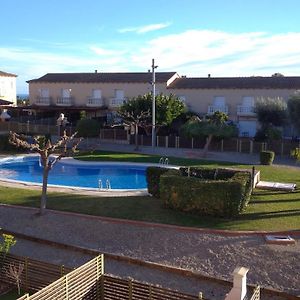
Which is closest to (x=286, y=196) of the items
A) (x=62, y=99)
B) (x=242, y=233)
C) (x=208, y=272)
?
(x=242, y=233)

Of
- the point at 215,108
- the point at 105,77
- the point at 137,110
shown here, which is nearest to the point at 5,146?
the point at 137,110

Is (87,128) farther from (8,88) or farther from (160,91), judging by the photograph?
(8,88)

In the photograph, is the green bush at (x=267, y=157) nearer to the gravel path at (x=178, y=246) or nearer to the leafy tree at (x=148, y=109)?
the leafy tree at (x=148, y=109)

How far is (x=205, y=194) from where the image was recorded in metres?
15.4

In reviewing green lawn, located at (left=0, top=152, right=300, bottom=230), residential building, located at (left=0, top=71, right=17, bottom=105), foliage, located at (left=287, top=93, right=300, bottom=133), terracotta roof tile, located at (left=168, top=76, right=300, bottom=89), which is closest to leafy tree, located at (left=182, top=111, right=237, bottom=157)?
foliage, located at (left=287, top=93, right=300, bottom=133)

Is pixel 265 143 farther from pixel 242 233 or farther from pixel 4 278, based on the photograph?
pixel 4 278

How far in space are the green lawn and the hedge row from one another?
0.93 ft

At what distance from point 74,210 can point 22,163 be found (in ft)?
53.2

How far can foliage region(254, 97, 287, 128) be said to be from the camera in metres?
36.2

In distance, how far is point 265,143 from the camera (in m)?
34.1

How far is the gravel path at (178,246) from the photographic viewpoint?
11.6m

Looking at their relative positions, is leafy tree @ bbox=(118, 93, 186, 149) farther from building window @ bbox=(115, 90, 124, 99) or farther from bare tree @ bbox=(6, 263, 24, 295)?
bare tree @ bbox=(6, 263, 24, 295)

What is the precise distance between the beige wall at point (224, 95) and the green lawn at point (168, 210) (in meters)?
21.2

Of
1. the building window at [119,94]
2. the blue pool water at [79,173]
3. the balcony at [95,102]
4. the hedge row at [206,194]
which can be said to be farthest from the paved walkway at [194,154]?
the hedge row at [206,194]
